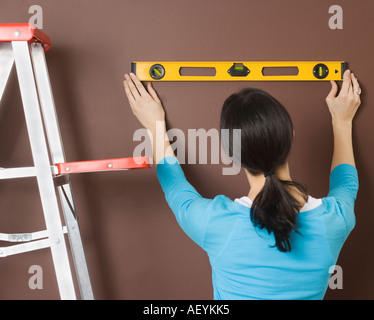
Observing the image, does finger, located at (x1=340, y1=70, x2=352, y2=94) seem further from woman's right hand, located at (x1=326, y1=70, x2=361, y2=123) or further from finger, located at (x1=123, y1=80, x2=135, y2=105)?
finger, located at (x1=123, y1=80, x2=135, y2=105)

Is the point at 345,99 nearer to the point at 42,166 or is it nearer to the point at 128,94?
the point at 128,94

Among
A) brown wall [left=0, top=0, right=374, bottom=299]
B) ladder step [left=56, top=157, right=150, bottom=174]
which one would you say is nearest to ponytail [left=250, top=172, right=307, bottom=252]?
ladder step [left=56, top=157, right=150, bottom=174]

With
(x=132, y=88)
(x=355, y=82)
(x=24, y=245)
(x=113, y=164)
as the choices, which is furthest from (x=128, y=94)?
(x=355, y=82)

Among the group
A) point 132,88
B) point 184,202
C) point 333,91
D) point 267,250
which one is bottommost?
point 267,250

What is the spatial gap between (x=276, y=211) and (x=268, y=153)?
13cm

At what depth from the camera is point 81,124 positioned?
4.02 feet

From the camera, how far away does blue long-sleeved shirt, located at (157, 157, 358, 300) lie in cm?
84

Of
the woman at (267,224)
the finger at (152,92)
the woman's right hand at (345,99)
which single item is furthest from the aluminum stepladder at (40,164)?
the woman's right hand at (345,99)

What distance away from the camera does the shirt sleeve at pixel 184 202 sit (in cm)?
89

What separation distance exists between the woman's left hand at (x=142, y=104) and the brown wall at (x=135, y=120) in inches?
1.7

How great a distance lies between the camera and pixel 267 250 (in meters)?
0.84

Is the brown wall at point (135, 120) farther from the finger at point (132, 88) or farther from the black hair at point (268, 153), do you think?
the black hair at point (268, 153)

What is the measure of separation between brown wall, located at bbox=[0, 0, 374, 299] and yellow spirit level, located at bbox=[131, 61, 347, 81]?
24mm
